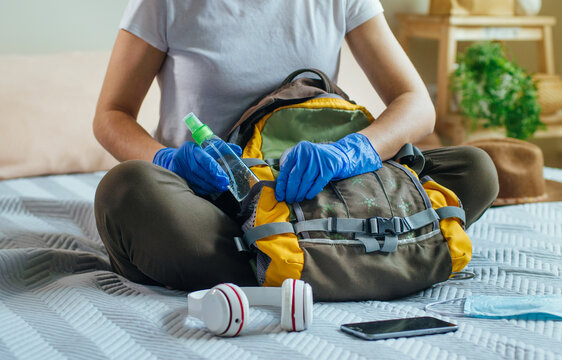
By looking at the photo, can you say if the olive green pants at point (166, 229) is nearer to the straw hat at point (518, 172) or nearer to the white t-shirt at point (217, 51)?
the white t-shirt at point (217, 51)

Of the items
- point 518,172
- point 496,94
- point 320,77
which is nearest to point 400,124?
point 320,77

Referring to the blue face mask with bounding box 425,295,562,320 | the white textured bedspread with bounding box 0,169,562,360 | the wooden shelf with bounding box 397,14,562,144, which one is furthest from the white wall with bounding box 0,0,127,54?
the blue face mask with bounding box 425,295,562,320

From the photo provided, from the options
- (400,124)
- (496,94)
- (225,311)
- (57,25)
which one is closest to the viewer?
(225,311)

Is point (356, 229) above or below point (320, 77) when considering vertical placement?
below

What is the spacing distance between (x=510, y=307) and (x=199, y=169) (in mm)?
454

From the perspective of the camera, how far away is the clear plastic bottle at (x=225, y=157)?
0.95 meters

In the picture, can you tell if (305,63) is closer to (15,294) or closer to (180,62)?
(180,62)

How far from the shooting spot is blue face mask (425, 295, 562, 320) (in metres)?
0.82

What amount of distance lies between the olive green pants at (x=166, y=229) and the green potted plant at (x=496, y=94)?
61.9 inches

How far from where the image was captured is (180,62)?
119cm

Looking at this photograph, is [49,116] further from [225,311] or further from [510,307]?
[510,307]

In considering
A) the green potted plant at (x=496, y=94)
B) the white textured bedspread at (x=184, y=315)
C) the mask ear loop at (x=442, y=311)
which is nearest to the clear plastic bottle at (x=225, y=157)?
the white textured bedspread at (x=184, y=315)

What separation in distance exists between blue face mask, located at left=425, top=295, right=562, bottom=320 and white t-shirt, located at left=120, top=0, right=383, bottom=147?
52 centimetres

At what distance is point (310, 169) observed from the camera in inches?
34.9
